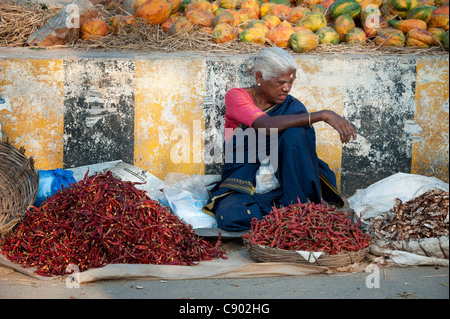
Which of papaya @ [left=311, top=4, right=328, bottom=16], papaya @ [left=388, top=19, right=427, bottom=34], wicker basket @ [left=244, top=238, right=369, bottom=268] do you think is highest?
papaya @ [left=311, top=4, right=328, bottom=16]

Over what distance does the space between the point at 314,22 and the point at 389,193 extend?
76.6 inches

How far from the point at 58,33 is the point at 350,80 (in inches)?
106

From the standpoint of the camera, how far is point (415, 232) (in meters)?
3.68

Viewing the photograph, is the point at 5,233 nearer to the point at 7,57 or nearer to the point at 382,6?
the point at 7,57

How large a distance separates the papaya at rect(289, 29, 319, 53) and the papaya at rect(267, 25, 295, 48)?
0.33 ft

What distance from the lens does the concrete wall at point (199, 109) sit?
16.0ft

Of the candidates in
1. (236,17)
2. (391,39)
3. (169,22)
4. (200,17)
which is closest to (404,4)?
(391,39)

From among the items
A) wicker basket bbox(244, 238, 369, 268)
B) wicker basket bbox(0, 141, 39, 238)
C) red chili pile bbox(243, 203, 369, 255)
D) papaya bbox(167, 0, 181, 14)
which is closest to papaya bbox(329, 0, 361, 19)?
papaya bbox(167, 0, 181, 14)

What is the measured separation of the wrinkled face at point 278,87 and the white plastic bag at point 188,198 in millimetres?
920

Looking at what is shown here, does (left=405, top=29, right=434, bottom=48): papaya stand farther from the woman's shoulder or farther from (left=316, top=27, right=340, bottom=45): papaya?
the woman's shoulder

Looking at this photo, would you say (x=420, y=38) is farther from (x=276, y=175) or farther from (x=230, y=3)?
(x=276, y=175)

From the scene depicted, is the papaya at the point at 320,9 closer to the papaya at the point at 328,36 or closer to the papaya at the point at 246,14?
the papaya at the point at 328,36

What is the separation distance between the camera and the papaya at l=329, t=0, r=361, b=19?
5578mm

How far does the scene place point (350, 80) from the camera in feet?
16.3
